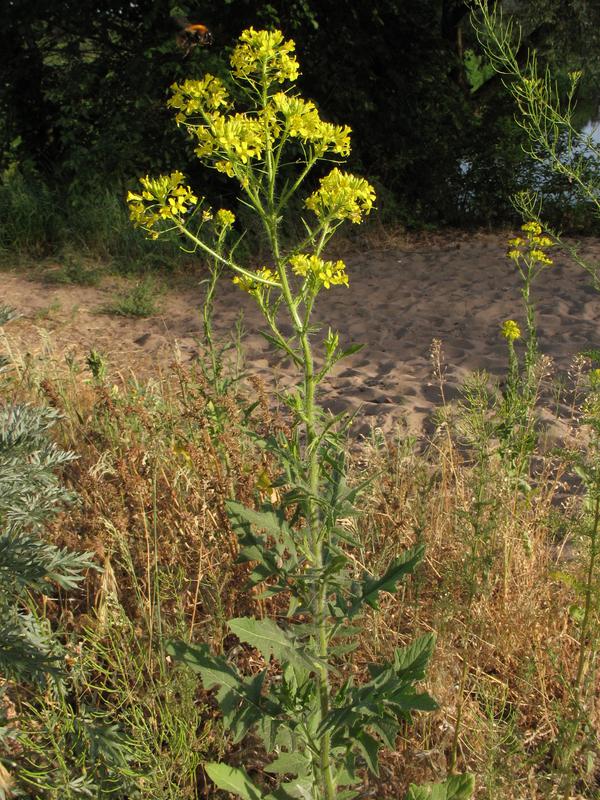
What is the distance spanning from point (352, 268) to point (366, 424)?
181 inches

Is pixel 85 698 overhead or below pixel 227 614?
below

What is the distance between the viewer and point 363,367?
5.19 meters

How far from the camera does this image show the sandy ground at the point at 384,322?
4.77 meters

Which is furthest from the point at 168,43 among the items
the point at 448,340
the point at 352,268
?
the point at 448,340

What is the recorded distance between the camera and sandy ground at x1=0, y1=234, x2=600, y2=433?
477cm

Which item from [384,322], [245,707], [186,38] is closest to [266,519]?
[245,707]

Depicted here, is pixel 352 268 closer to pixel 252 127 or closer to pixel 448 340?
pixel 448 340

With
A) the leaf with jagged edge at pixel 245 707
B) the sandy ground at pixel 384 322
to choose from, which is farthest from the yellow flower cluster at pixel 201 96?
the sandy ground at pixel 384 322

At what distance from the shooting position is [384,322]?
20.8 ft

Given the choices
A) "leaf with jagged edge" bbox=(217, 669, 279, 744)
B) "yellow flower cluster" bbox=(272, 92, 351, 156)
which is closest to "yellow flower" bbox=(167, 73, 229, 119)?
Result: "yellow flower cluster" bbox=(272, 92, 351, 156)

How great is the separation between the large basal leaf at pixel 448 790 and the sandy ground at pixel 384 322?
2.43 metres

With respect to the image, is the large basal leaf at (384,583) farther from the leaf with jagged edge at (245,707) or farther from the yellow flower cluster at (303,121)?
the yellow flower cluster at (303,121)

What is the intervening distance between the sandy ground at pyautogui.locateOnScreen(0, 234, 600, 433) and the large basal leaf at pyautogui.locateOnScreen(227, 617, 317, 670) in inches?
99.2

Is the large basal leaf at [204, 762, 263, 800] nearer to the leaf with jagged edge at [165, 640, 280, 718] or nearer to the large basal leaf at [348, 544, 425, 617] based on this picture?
the leaf with jagged edge at [165, 640, 280, 718]
